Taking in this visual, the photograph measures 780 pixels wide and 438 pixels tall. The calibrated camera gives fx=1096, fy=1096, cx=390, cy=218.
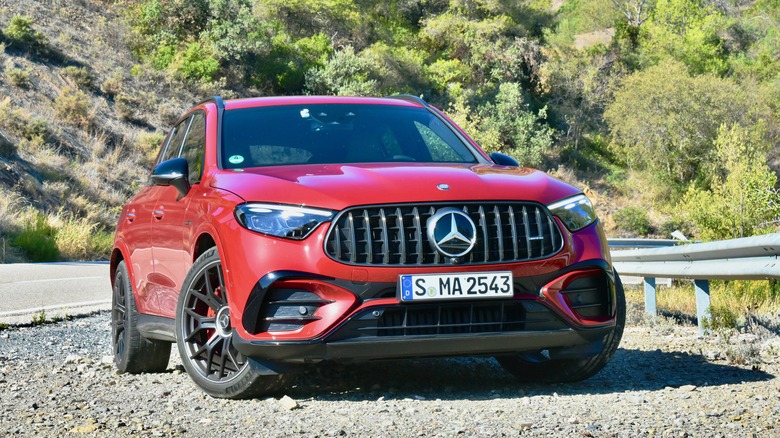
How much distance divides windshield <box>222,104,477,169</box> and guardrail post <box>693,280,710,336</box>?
8.43 feet

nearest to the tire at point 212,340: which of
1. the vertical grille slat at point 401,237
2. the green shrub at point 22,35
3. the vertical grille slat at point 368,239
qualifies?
the vertical grille slat at point 368,239

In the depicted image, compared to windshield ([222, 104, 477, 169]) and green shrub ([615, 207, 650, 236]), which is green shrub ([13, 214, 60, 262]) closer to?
windshield ([222, 104, 477, 169])

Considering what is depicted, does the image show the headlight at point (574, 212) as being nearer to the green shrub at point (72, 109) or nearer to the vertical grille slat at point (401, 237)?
the vertical grille slat at point (401, 237)

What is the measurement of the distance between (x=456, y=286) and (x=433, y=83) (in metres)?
61.8

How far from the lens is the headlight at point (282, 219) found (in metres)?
5.08

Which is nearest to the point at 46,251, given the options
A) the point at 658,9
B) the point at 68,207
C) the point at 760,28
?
the point at 68,207

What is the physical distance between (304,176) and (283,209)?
36 centimetres

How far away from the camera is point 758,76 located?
72.4 metres

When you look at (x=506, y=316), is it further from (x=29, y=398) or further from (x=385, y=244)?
(x=29, y=398)

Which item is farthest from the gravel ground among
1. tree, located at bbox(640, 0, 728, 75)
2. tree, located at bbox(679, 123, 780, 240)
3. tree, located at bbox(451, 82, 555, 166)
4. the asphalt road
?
tree, located at bbox(640, 0, 728, 75)

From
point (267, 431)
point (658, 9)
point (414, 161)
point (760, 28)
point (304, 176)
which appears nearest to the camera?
point (267, 431)

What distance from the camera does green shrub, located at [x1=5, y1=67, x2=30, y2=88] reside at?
129 feet

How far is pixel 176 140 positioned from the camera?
745cm

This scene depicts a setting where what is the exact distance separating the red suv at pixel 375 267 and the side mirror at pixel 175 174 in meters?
0.01
